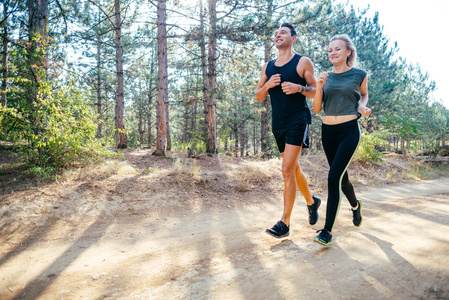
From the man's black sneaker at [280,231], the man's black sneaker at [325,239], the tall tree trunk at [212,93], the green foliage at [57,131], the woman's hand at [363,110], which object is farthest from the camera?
the tall tree trunk at [212,93]

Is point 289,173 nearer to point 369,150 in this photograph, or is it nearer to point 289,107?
point 289,107

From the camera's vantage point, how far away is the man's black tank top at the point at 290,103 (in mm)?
2971

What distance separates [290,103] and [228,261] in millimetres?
1859

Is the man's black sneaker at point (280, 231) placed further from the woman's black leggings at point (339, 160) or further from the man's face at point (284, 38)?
the man's face at point (284, 38)

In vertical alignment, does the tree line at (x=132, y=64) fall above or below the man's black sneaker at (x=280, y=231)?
above

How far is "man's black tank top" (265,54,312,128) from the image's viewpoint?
2.97 meters

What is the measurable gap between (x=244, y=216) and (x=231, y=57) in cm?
716

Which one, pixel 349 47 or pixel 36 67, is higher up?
pixel 36 67

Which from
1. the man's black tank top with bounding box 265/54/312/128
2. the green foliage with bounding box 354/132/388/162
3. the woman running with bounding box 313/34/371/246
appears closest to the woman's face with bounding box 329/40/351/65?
the woman running with bounding box 313/34/371/246

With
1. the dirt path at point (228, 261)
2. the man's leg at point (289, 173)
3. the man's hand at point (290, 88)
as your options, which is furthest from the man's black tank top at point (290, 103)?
the dirt path at point (228, 261)

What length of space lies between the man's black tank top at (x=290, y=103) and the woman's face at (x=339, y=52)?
1.25ft

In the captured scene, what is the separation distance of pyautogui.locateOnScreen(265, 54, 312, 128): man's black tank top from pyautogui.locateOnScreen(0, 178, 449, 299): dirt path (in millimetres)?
1367

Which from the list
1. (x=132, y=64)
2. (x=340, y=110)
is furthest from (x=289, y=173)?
(x=132, y=64)

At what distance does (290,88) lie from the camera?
281cm
